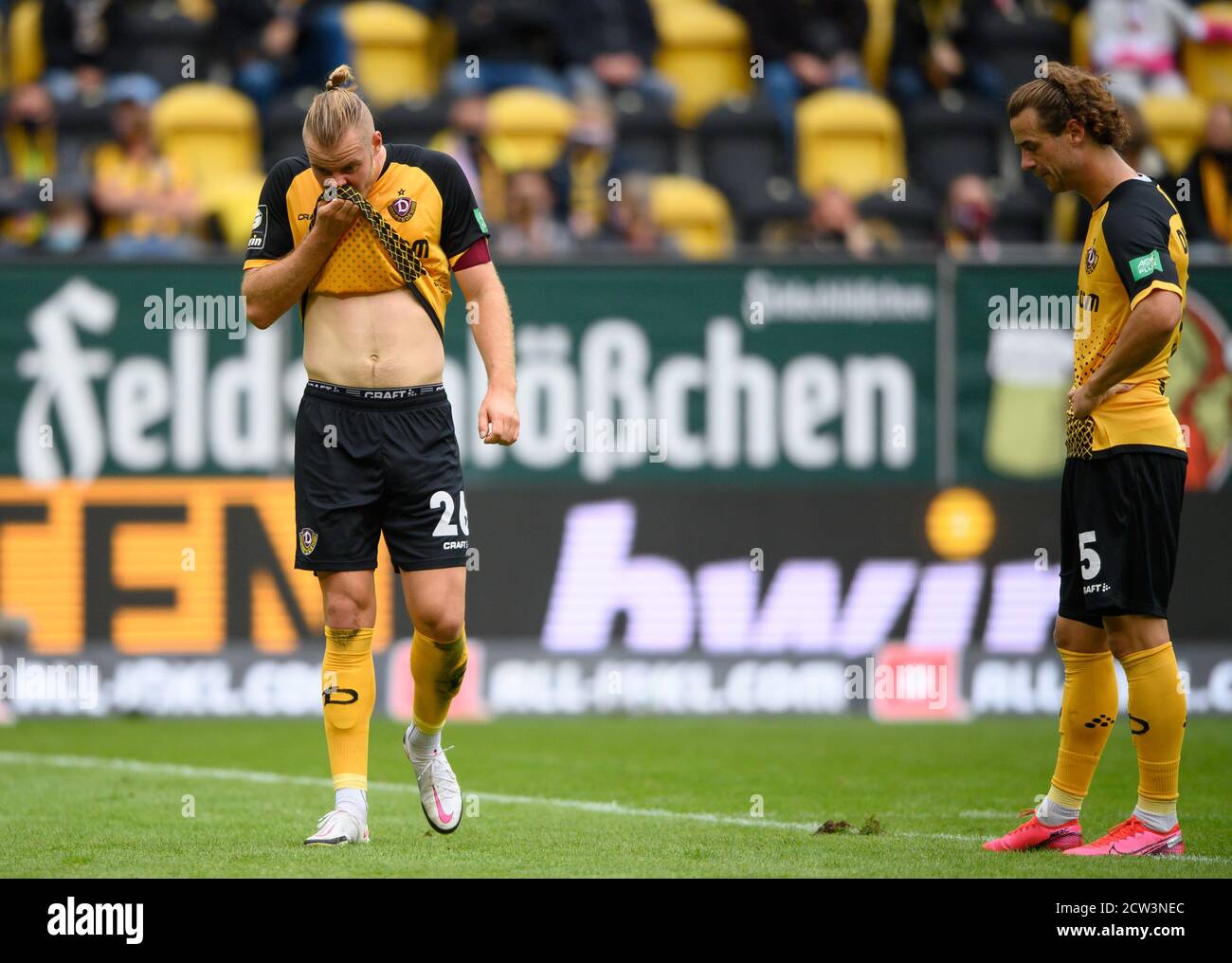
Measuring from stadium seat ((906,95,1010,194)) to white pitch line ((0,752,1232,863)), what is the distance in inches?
352

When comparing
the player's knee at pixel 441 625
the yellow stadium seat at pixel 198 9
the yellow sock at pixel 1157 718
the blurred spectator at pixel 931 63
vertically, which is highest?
the yellow stadium seat at pixel 198 9

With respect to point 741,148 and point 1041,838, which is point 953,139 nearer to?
point 741,148

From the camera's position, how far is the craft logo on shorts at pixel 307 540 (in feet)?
19.7

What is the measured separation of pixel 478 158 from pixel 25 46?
5429 mm

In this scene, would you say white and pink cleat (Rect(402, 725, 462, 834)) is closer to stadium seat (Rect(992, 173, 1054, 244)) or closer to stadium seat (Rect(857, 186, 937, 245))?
stadium seat (Rect(857, 186, 937, 245))

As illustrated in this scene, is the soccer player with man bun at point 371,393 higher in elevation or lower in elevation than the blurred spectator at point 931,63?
lower

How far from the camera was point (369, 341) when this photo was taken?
20.0 feet

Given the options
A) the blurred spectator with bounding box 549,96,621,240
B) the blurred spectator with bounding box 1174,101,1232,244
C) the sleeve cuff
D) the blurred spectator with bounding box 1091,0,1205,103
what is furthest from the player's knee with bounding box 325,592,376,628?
the blurred spectator with bounding box 1091,0,1205,103

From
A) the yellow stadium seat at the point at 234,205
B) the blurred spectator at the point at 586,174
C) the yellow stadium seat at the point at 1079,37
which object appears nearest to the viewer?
the yellow stadium seat at the point at 234,205

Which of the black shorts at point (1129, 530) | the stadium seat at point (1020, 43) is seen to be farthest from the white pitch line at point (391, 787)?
the stadium seat at point (1020, 43)

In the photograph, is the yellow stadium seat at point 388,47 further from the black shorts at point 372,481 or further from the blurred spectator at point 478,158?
the black shorts at point 372,481

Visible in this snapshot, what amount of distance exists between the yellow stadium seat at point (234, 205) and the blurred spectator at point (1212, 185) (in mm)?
6229

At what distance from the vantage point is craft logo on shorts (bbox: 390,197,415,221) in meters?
6.05
